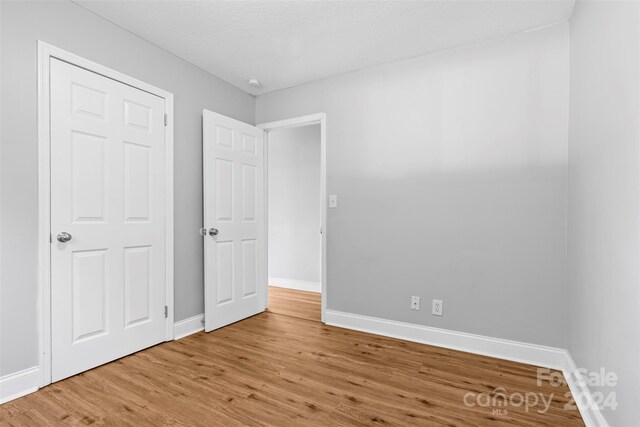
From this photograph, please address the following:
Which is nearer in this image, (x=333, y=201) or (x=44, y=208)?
Answer: (x=44, y=208)

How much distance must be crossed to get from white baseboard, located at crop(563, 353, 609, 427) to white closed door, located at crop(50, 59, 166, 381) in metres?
2.92

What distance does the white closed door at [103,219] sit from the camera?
6.71ft

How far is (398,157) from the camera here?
9.53ft

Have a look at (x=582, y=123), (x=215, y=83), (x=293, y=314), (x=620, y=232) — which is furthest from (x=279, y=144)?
(x=620, y=232)

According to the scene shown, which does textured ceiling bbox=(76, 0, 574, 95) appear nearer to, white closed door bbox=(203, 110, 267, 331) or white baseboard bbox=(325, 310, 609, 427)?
white closed door bbox=(203, 110, 267, 331)

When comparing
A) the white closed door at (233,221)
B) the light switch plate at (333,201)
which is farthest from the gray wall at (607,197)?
the white closed door at (233,221)

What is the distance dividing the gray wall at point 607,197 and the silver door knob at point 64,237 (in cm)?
295

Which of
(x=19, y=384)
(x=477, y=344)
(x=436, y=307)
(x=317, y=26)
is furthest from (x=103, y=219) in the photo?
(x=477, y=344)

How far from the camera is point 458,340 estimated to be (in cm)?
261

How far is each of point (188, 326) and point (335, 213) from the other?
1746mm

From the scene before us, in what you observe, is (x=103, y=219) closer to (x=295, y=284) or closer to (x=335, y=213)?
(x=335, y=213)

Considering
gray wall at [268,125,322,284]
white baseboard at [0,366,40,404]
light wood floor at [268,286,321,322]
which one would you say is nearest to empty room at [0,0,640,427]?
white baseboard at [0,366,40,404]

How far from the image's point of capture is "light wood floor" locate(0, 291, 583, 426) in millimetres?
1690

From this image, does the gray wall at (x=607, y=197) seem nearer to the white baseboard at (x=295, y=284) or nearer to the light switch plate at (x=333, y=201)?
the light switch plate at (x=333, y=201)
